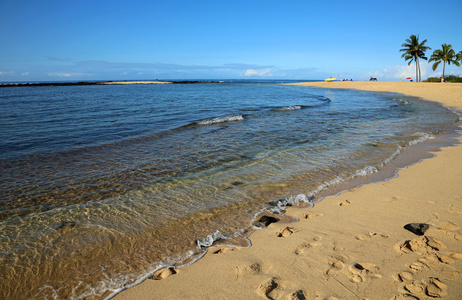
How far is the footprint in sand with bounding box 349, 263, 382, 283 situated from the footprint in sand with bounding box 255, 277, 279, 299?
820 mm

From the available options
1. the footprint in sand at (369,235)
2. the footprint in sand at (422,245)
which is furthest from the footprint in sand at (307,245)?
the footprint in sand at (422,245)

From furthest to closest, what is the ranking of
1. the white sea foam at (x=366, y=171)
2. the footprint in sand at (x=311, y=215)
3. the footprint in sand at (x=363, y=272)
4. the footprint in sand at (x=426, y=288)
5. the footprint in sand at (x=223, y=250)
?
the white sea foam at (x=366, y=171), the footprint in sand at (x=311, y=215), the footprint in sand at (x=223, y=250), the footprint in sand at (x=363, y=272), the footprint in sand at (x=426, y=288)

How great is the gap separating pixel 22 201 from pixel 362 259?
5926 millimetres

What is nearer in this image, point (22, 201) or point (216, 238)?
point (216, 238)

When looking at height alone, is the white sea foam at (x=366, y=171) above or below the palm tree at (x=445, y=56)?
below

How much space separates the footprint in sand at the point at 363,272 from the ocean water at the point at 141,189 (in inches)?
55.1

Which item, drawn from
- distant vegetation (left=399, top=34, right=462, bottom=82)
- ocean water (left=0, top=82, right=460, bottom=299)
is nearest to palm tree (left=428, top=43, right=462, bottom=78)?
distant vegetation (left=399, top=34, right=462, bottom=82)

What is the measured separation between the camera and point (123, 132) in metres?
11.1

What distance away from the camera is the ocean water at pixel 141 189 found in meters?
3.26

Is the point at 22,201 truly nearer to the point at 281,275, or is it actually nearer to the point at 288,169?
the point at 281,275

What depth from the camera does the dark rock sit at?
11.4 ft

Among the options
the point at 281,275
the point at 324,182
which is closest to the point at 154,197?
the point at 281,275

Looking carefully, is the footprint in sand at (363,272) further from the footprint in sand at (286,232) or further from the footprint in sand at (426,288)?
the footprint in sand at (286,232)

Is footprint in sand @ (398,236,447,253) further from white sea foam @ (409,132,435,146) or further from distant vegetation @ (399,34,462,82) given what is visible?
distant vegetation @ (399,34,462,82)
